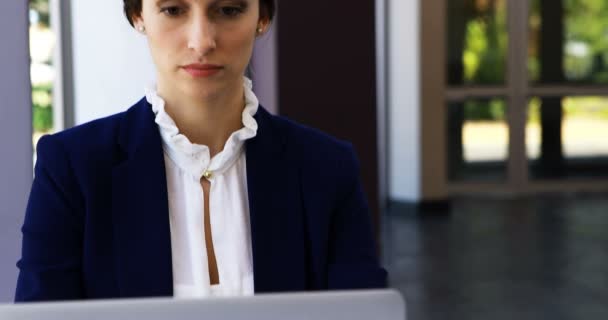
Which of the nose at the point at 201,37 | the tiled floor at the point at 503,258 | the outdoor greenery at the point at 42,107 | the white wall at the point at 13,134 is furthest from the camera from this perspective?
the tiled floor at the point at 503,258

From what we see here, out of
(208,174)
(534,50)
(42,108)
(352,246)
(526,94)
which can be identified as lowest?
(352,246)

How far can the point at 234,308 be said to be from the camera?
2.95 ft

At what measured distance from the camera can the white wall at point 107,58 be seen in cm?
242

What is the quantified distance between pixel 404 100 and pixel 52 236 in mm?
7832

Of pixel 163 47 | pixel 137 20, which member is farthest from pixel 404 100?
pixel 163 47

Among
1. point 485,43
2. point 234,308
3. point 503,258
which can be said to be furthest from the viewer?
point 485,43

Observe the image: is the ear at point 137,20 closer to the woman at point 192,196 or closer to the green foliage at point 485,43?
the woman at point 192,196

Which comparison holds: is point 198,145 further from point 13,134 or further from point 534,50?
point 534,50

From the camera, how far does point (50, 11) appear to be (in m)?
2.51

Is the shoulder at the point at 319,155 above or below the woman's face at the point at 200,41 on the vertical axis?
below

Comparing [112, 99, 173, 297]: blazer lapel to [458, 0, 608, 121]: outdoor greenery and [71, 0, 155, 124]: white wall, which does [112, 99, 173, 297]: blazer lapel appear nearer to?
[71, 0, 155, 124]: white wall

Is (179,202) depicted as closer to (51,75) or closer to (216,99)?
(216,99)

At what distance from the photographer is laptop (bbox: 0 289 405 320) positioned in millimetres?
888

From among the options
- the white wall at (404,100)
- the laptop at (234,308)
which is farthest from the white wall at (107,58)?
the white wall at (404,100)
